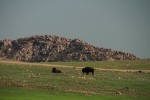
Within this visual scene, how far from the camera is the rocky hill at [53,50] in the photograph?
362ft

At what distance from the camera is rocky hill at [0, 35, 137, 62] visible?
4348 inches

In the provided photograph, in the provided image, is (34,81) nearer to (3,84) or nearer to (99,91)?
(3,84)

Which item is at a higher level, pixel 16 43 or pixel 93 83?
pixel 16 43

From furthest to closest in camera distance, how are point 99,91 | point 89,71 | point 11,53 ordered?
point 11,53 < point 89,71 < point 99,91

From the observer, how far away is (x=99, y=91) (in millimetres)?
33719

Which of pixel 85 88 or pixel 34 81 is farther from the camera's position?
pixel 34 81

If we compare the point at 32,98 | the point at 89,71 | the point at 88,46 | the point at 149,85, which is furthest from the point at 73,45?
the point at 32,98

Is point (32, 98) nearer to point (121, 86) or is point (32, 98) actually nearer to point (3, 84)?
point (3, 84)

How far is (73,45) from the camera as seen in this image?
119 meters

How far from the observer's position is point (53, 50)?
114m

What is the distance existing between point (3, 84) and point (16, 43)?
90.2 metres

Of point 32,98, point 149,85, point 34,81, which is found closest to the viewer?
point 32,98

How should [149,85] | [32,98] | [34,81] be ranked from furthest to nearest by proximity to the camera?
[149,85] → [34,81] → [32,98]

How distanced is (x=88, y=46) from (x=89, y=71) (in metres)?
67.5
